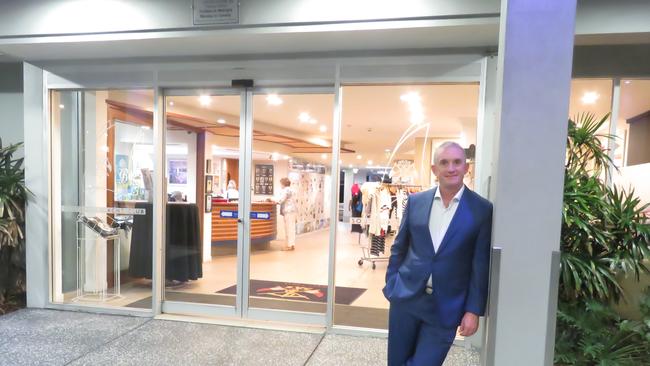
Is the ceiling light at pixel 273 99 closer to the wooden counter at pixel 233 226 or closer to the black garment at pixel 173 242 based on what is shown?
the wooden counter at pixel 233 226

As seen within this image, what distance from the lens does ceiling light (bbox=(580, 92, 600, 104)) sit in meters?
3.29

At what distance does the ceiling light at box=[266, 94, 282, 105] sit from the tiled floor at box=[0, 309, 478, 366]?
243cm

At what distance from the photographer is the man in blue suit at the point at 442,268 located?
174 cm

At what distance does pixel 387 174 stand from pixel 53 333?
395 cm

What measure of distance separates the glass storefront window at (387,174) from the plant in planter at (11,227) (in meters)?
3.45

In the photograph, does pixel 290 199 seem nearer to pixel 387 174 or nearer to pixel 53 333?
pixel 387 174

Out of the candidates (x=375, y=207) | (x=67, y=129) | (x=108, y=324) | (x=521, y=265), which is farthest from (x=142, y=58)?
(x=521, y=265)

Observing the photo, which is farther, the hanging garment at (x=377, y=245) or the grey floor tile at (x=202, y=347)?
the hanging garment at (x=377, y=245)

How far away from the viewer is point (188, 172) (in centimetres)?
463

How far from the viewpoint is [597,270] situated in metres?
2.52

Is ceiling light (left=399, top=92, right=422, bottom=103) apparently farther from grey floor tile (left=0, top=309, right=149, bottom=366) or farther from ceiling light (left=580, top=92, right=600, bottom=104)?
grey floor tile (left=0, top=309, right=149, bottom=366)

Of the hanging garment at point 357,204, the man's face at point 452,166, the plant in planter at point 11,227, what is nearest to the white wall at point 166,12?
the plant in planter at point 11,227

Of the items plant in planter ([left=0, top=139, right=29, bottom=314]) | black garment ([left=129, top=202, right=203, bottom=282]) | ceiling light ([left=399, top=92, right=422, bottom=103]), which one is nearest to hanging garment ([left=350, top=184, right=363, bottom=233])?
ceiling light ([left=399, top=92, right=422, bottom=103])

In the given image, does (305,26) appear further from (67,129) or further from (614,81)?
(67,129)
